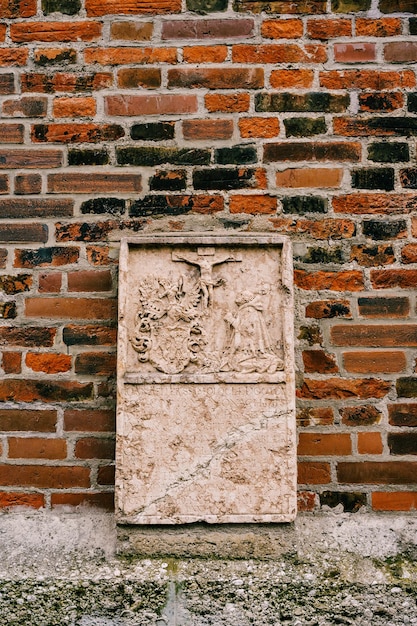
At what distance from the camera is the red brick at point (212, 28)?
1958 millimetres

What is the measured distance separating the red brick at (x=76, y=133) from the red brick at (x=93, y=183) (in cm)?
12

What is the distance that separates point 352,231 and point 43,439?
123 cm

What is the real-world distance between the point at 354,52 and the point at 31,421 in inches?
64.3

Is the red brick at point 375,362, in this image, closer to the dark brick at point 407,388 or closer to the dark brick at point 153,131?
the dark brick at point 407,388

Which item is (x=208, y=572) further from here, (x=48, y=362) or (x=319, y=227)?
(x=319, y=227)

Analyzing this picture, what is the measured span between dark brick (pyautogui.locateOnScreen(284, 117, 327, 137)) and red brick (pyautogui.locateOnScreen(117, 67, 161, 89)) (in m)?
0.46

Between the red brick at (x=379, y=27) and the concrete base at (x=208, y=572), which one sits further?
the red brick at (x=379, y=27)

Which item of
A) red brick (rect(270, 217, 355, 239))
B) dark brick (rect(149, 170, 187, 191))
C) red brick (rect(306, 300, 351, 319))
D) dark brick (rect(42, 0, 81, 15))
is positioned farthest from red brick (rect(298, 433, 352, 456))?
dark brick (rect(42, 0, 81, 15))

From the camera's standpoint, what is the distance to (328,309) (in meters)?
1.93

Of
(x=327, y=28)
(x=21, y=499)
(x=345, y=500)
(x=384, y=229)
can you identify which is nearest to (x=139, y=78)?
(x=327, y=28)

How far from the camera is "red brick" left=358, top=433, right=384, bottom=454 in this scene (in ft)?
6.24

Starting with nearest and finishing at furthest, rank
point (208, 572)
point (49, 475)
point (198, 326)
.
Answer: point (208, 572)
point (198, 326)
point (49, 475)

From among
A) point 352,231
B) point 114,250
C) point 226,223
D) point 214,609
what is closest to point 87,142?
point 114,250

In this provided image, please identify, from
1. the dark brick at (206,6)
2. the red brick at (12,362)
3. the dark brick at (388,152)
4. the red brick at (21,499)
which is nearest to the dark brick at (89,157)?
the dark brick at (206,6)
